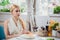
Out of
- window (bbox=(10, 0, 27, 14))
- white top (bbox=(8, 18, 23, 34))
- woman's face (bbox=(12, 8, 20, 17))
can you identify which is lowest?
white top (bbox=(8, 18, 23, 34))

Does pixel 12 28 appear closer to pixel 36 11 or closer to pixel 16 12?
pixel 16 12

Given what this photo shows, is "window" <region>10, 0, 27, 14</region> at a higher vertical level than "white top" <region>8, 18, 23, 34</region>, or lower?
higher

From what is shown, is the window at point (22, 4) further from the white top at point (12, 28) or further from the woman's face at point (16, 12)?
the white top at point (12, 28)

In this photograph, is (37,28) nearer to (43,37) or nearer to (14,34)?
(43,37)

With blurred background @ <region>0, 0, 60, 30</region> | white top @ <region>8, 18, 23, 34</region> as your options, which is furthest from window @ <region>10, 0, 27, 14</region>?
white top @ <region>8, 18, 23, 34</region>

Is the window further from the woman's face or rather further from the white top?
the white top

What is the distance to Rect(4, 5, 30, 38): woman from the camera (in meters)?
1.80

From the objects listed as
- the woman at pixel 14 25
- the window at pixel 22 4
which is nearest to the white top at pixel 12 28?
the woman at pixel 14 25

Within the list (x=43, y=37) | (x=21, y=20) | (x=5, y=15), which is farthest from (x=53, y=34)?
(x=5, y=15)

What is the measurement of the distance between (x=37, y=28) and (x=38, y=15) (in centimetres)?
15

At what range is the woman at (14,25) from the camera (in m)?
1.80

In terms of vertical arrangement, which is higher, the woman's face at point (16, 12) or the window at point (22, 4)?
the window at point (22, 4)

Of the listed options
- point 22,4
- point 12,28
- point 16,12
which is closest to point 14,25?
point 12,28

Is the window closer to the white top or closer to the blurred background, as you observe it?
the blurred background
